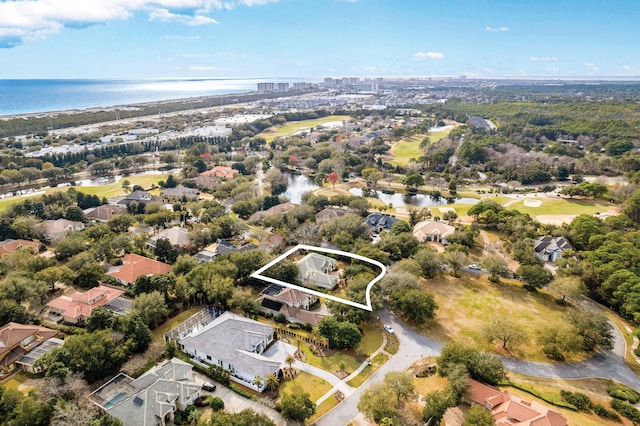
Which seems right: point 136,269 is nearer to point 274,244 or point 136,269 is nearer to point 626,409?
point 274,244

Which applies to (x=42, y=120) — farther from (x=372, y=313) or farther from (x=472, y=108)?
(x=472, y=108)

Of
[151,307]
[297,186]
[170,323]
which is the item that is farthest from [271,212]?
[151,307]

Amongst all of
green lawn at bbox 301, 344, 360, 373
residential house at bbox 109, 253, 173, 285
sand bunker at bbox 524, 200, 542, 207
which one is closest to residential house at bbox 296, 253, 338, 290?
green lawn at bbox 301, 344, 360, 373

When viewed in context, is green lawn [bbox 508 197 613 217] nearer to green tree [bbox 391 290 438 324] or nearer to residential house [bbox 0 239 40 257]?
green tree [bbox 391 290 438 324]

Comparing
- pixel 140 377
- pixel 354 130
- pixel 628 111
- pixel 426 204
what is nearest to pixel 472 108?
pixel 628 111

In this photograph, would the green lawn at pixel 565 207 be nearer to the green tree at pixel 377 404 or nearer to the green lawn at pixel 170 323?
the green tree at pixel 377 404

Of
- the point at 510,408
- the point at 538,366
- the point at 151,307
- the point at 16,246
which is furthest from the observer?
the point at 16,246

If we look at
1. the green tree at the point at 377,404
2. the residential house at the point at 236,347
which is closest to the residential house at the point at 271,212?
the residential house at the point at 236,347
